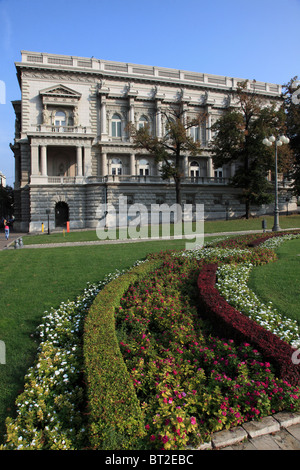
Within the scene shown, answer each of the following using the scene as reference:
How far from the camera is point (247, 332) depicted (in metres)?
5.16

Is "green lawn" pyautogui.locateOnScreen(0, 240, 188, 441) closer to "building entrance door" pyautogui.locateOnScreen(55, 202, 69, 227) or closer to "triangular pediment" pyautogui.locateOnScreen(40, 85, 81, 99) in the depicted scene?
"building entrance door" pyautogui.locateOnScreen(55, 202, 69, 227)

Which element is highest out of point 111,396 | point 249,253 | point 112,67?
point 112,67

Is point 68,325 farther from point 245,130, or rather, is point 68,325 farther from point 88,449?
point 245,130

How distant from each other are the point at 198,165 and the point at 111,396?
43462mm

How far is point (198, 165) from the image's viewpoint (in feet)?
146

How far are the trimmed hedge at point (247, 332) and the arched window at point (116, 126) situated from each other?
37159 mm

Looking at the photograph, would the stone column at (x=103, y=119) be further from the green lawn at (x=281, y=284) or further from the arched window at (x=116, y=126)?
the green lawn at (x=281, y=284)

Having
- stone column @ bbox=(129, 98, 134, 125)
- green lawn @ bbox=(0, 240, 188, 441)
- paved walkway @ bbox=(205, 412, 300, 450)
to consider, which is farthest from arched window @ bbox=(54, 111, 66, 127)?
paved walkway @ bbox=(205, 412, 300, 450)

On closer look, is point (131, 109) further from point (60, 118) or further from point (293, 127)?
point (293, 127)

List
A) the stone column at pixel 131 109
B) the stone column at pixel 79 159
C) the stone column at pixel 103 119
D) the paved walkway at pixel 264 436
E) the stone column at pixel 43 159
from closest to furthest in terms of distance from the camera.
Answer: the paved walkway at pixel 264 436 → the stone column at pixel 43 159 → the stone column at pixel 79 159 → the stone column at pixel 103 119 → the stone column at pixel 131 109

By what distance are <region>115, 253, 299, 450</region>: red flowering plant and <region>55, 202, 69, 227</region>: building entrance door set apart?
31200 mm

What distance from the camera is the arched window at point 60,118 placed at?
125ft

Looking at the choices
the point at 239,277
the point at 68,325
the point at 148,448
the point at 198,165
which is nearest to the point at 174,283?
the point at 239,277

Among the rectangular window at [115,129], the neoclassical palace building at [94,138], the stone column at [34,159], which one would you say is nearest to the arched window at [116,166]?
the neoclassical palace building at [94,138]
